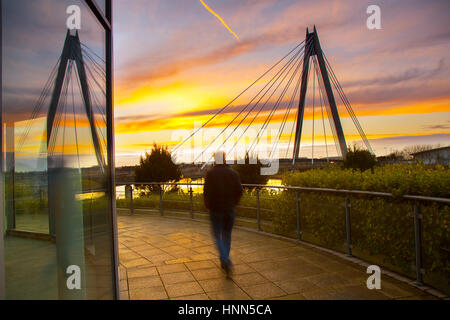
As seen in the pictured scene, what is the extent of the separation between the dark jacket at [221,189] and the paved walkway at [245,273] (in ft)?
2.82

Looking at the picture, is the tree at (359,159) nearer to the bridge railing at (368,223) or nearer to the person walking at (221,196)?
the bridge railing at (368,223)

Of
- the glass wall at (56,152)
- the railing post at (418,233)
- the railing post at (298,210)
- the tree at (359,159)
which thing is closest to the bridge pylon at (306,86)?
the tree at (359,159)

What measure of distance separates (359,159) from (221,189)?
1024 cm

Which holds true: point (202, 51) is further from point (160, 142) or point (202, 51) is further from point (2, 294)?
point (2, 294)

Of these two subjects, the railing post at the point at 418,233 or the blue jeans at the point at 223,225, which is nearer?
the railing post at the point at 418,233

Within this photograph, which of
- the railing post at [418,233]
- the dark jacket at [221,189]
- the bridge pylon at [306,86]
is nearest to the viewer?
the railing post at [418,233]

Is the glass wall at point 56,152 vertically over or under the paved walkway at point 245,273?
over

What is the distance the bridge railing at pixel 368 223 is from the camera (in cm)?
386

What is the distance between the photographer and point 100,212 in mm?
2982

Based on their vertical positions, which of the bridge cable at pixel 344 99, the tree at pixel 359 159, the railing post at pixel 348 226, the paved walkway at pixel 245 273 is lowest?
the paved walkway at pixel 245 273

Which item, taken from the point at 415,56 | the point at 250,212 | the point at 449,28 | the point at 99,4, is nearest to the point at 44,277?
the point at 99,4

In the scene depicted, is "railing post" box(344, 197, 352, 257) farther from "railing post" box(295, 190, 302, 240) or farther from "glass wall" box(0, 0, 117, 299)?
"glass wall" box(0, 0, 117, 299)

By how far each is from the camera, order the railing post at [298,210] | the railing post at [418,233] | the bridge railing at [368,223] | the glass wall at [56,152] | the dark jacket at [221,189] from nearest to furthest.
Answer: the glass wall at [56,152], the bridge railing at [368,223], the railing post at [418,233], the dark jacket at [221,189], the railing post at [298,210]
